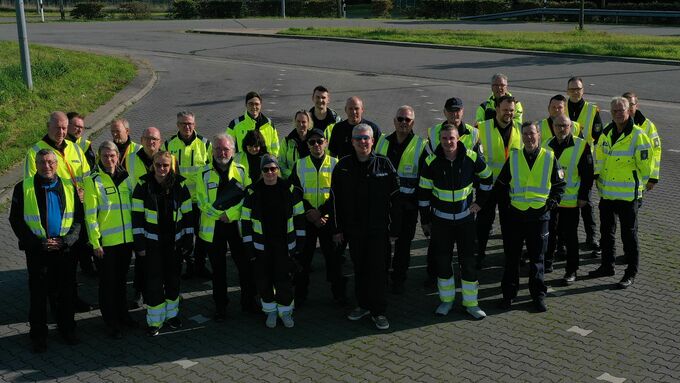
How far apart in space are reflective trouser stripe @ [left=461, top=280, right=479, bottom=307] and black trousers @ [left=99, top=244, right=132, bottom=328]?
334 cm

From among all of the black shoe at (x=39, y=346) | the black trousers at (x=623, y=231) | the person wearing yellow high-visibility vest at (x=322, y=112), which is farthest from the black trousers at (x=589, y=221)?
the black shoe at (x=39, y=346)

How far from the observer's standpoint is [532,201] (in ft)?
25.5

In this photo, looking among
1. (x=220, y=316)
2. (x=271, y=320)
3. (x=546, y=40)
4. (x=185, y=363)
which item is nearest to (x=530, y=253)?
(x=271, y=320)

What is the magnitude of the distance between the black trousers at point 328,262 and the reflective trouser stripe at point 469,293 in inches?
49.9

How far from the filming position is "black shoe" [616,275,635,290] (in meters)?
8.32

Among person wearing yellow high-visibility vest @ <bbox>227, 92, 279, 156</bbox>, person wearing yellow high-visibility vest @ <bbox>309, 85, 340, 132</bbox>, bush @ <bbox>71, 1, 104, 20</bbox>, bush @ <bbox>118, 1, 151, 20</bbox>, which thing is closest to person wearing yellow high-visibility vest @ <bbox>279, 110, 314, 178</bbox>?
person wearing yellow high-visibility vest @ <bbox>309, 85, 340, 132</bbox>

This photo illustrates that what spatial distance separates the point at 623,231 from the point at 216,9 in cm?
4047

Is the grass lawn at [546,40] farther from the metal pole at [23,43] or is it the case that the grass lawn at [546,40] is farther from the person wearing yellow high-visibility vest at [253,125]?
the person wearing yellow high-visibility vest at [253,125]

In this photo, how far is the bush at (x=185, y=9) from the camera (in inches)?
1791

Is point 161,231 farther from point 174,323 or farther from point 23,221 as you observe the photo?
point 23,221

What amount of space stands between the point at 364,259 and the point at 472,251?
43.3 inches

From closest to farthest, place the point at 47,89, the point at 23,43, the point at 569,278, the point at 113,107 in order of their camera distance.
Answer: the point at 569,278 < the point at 23,43 < the point at 113,107 < the point at 47,89

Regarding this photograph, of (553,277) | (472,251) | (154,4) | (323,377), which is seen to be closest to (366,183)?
(472,251)

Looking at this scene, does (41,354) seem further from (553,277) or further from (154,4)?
(154,4)
